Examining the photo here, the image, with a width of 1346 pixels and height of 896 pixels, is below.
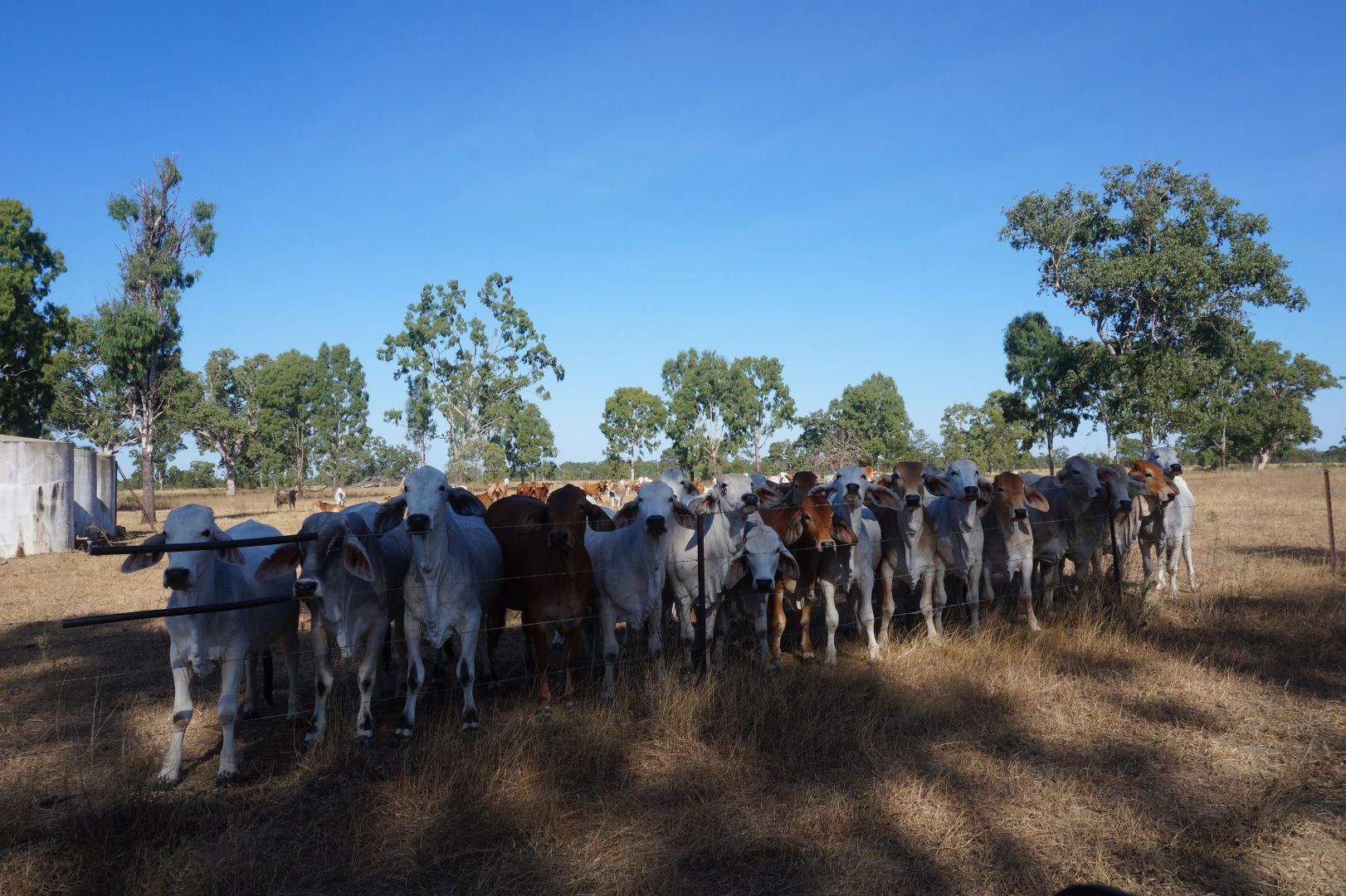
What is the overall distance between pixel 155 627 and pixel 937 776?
10.3 m

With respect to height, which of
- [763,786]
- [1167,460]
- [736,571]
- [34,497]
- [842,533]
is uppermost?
[34,497]

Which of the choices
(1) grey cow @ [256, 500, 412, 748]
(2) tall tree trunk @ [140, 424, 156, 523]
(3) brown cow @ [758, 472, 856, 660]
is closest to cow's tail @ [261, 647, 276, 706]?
(1) grey cow @ [256, 500, 412, 748]

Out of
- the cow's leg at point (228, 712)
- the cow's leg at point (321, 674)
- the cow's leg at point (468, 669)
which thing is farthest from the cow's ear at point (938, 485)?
the cow's leg at point (228, 712)

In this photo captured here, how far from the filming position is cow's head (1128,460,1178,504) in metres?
10.3

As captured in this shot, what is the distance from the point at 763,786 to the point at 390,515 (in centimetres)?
351

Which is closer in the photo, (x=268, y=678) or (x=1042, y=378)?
(x=268, y=678)

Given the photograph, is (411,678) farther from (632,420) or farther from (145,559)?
(632,420)

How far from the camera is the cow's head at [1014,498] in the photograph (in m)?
9.20

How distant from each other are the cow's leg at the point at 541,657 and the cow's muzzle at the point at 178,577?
2.60m

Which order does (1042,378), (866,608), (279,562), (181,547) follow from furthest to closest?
(1042,378)
(866,608)
(279,562)
(181,547)

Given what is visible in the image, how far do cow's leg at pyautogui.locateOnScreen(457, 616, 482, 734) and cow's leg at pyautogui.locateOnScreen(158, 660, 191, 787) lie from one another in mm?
1806

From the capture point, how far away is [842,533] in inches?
315

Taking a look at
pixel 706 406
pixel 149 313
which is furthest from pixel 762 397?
pixel 149 313

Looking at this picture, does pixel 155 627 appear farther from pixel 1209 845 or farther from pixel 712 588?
pixel 1209 845
